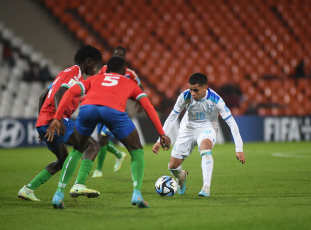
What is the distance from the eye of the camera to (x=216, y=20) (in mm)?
22391

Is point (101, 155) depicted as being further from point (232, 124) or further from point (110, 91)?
point (110, 91)

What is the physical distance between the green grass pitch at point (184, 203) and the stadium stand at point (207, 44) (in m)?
8.91

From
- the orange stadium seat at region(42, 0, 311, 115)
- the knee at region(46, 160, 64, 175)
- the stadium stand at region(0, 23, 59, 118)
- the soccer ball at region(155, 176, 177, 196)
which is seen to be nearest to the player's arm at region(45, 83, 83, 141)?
the knee at region(46, 160, 64, 175)

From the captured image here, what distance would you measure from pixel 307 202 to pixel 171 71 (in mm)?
14581

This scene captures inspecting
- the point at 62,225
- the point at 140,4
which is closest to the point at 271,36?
the point at 140,4

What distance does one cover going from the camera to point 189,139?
7.15 m

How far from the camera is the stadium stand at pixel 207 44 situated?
20.1 metres

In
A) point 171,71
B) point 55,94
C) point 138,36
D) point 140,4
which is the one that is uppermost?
point 140,4

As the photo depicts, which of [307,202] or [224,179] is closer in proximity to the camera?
[307,202]

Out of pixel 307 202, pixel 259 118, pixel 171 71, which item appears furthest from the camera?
pixel 171 71

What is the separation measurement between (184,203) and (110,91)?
5.19 ft

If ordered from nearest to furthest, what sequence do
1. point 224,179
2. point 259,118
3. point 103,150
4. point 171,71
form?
point 224,179 → point 103,150 → point 259,118 → point 171,71

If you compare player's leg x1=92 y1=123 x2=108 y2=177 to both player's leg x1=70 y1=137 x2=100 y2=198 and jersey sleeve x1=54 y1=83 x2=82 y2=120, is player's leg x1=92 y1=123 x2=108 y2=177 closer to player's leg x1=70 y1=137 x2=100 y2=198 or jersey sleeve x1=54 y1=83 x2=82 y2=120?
player's leg x1=70 y1=137 x2=100 y2=198

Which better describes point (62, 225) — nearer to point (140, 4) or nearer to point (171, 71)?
point (171, 71)
